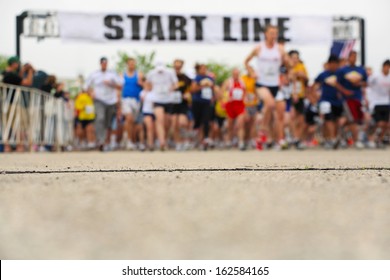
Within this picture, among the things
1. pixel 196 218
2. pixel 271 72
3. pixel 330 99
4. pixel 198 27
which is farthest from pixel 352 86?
pixel 196 218

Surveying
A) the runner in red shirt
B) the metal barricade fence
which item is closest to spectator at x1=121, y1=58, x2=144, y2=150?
the metal barricade fence

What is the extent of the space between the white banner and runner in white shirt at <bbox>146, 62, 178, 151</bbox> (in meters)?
4.19

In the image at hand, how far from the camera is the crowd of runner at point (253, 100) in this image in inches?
447

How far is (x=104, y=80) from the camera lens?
43.3 ft

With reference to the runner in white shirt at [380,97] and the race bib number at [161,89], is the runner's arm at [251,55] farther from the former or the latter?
the runner in white shirt at [380,97]

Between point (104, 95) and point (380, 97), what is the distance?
472 centimetres

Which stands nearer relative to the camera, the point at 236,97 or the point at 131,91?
the point at 236,97

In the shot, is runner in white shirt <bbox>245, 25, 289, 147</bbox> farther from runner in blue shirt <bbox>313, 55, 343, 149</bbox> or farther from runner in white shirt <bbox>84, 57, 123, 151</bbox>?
runner in white shirt <bbox>84, 57, 123, 151</bbox>

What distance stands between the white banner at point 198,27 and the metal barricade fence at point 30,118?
1.94m

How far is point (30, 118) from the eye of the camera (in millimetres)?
12461

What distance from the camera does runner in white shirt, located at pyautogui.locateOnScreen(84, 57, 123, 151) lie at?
13219 mm

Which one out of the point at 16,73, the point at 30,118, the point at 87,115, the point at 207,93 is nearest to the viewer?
the point at 16,73

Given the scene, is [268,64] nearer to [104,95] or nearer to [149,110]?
[149,110]

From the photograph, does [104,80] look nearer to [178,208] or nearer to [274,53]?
[274,53]
